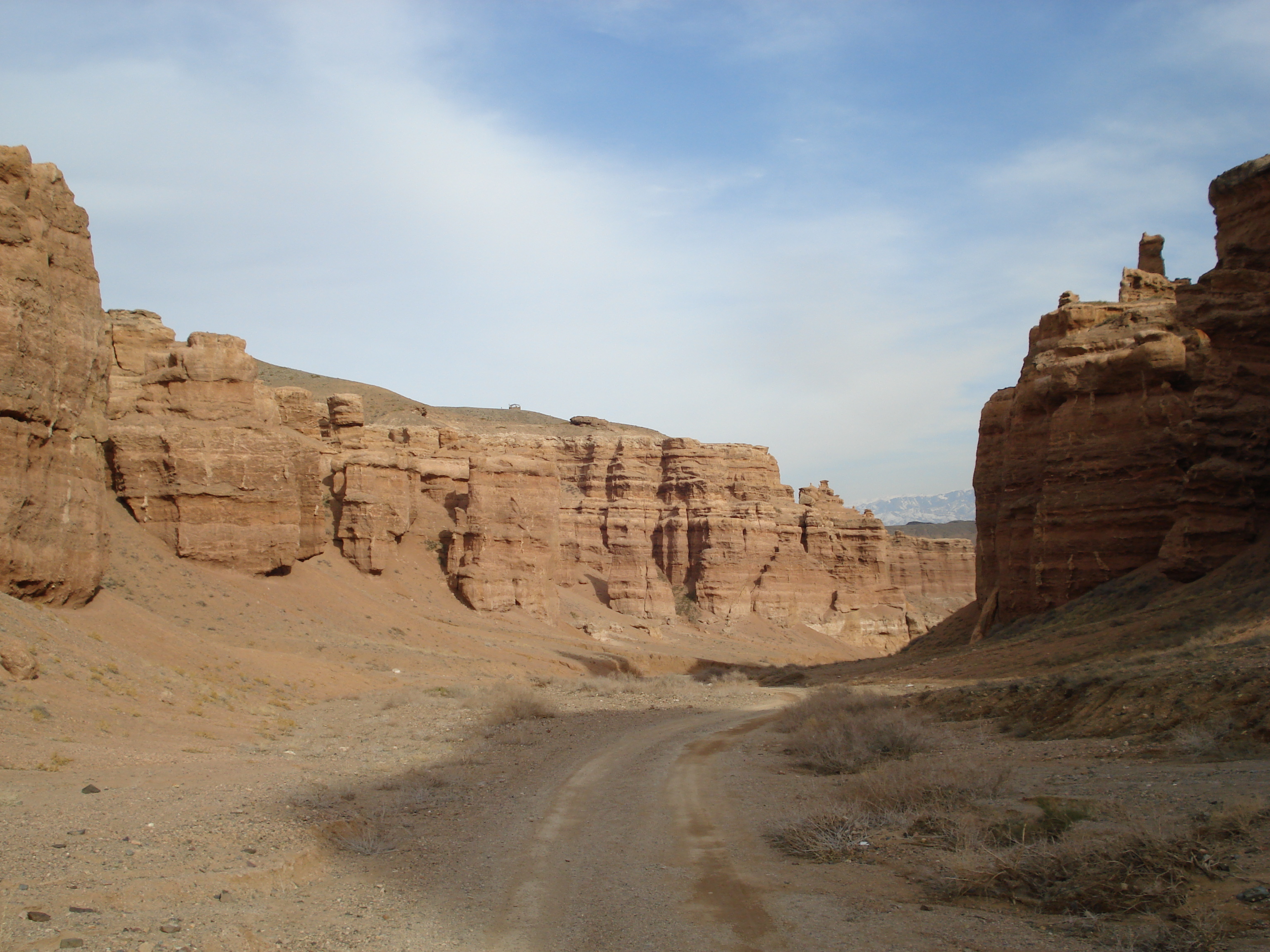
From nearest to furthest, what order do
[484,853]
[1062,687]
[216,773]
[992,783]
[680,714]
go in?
[484,853] < [992,783] < [216,773] < [1062,687] < [680,714]

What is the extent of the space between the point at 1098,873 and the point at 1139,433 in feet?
79.3

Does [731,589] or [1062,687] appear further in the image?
[731,589]

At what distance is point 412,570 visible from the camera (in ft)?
143

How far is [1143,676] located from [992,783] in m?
6.24

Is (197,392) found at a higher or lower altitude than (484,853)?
higher

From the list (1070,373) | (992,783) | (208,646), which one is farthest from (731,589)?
(992,783)

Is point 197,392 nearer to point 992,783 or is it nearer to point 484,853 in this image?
point 484,853

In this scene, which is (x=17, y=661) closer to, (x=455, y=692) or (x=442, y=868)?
(x=442, y=868)

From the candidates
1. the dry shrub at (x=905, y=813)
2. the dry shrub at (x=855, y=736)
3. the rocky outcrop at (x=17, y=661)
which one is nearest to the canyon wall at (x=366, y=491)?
the rocky outcrop at (x=17, y=661)

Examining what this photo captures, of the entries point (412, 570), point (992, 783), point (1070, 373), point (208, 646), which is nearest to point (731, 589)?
point (412, 570)

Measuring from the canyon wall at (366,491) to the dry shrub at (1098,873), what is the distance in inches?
693

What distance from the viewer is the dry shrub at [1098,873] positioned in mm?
6273

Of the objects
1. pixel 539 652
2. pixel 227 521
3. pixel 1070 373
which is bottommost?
pixel 539 652

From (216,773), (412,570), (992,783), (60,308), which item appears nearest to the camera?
(992,783)
